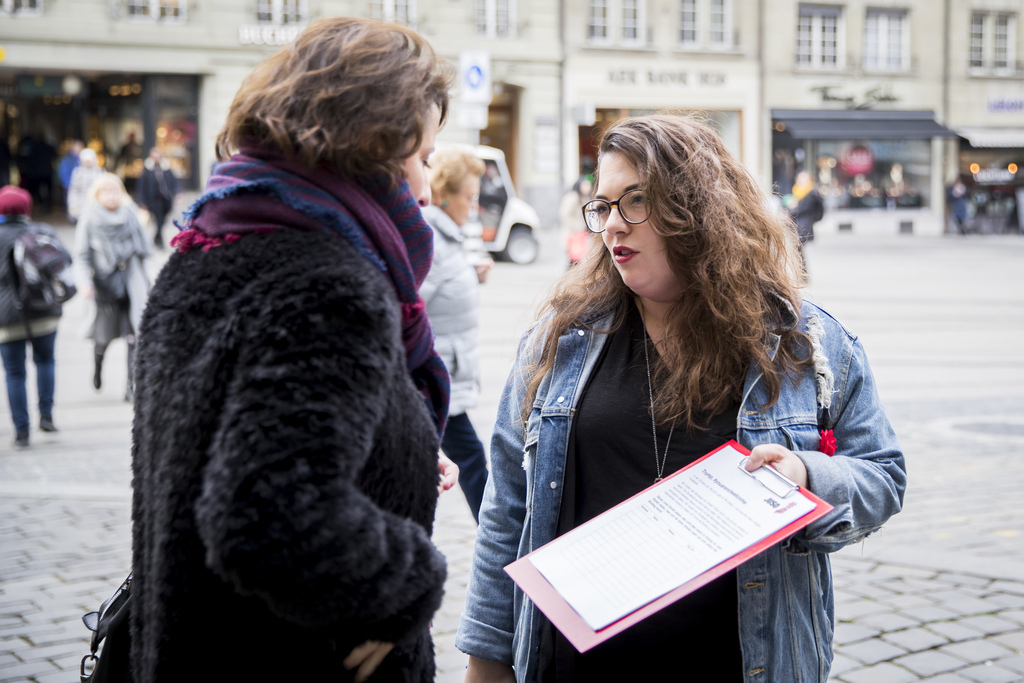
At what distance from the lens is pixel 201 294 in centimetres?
151

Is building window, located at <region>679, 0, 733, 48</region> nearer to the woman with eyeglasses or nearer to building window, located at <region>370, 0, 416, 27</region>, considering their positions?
building window, located at <region>370, 0, 416, 27</region>

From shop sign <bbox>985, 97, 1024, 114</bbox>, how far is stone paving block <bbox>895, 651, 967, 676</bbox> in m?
35.5

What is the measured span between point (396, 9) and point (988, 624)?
1063 inches

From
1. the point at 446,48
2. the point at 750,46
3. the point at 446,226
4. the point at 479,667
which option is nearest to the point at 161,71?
the point at 446,48

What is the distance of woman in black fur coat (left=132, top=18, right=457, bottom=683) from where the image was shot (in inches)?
54.2

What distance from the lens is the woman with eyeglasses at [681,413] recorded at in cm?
195

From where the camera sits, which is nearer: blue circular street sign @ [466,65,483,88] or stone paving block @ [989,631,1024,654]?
stone paving block @ [989,631,1024,654]

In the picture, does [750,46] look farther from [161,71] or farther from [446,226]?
[446,226]

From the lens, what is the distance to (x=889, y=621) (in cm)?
396

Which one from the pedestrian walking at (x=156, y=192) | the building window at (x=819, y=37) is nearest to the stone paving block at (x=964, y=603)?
the pedestrian walking at (x=156, y=192)

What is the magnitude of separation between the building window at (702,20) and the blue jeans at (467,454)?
2986 centimetres

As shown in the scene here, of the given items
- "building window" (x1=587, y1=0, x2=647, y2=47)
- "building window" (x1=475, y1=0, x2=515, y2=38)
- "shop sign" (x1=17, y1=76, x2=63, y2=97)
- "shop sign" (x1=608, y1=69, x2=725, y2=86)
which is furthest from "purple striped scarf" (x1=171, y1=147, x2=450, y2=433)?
"building window" (x1=587, y1=0, x2=647, y2=47)

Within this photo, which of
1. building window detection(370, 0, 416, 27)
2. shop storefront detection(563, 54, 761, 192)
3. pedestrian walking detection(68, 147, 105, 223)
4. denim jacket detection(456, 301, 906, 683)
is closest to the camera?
denim jacket detection(456, 301, 906, 683)

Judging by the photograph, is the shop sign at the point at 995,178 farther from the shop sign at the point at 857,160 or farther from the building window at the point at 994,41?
the shop sign at the point at 857,160
